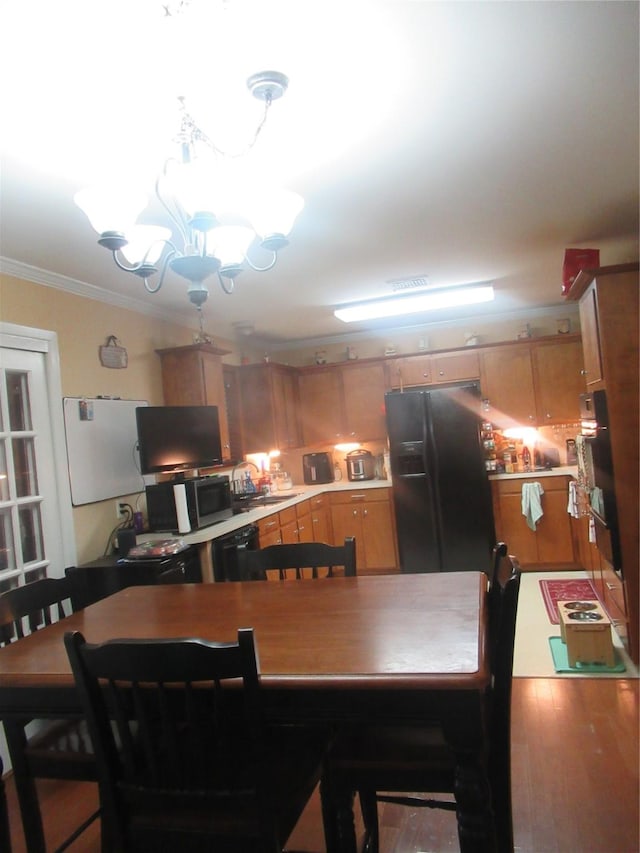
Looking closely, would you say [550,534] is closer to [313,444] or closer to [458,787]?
[313,444]

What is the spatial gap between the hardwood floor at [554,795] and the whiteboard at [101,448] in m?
1.56

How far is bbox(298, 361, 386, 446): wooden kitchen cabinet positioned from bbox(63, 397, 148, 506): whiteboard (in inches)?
97.9

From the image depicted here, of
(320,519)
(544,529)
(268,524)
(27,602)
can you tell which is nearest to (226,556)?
(268,524)

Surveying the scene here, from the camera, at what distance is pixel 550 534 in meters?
5.14

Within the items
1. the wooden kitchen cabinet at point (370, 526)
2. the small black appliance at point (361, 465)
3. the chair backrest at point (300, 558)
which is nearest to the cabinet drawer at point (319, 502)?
the wooden kitchen cabinet at point (370, 526)

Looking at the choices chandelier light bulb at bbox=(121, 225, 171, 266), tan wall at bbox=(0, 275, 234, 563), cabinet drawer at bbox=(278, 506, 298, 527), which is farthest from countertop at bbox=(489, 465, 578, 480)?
chandelier light bulb at bbox=(121, 225, 171, 266)

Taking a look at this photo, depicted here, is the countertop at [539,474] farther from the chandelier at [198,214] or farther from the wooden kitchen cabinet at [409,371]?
the chandelier at [198,214]

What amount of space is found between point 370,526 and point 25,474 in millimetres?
3368

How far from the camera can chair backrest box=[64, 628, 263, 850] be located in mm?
1231

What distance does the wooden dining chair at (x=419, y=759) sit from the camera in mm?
1505

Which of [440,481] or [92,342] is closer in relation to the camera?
[92,342]

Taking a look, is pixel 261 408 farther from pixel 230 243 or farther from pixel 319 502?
pixel 230 243

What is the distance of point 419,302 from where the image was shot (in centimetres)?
485

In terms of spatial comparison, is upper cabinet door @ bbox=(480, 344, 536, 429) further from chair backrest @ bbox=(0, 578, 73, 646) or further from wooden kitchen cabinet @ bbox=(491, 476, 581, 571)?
chair backrest @ bbox=(0, 578, 73, 646)
